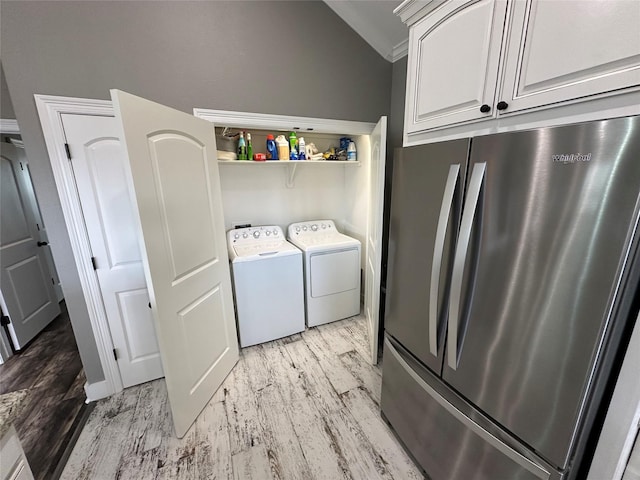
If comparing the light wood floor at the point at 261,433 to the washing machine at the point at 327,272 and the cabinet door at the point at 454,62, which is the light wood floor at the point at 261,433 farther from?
the cabinet door at the point at 454,62

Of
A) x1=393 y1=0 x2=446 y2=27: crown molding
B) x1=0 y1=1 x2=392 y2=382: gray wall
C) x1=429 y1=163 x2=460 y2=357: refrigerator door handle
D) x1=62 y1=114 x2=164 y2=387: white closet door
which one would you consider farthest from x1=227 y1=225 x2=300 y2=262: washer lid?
x1=393 y1=0 x2=446 y2=27: crown molding

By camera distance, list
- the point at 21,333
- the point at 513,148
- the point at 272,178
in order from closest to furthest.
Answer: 1. the point at 513,148
2. the point at 21,333
3. the point at 272,178

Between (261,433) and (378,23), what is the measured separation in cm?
305

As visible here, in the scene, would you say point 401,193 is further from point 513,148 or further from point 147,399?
point 147,399

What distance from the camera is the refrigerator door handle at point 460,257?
2.94 ft

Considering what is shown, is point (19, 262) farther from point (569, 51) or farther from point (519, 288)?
point (569, 51)

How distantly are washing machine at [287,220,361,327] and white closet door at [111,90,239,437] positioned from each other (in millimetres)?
819

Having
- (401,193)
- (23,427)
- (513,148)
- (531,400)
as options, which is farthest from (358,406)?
(23,427)

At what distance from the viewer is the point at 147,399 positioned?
6.14ft

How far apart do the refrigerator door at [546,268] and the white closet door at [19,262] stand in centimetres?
355

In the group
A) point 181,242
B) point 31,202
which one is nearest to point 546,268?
point 181,242

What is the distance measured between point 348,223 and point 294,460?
2.24 m

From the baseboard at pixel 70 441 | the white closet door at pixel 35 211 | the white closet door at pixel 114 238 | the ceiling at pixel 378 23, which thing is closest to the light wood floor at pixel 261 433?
the baseboard at pixel 70 441

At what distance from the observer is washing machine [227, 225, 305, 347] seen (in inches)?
88.7
